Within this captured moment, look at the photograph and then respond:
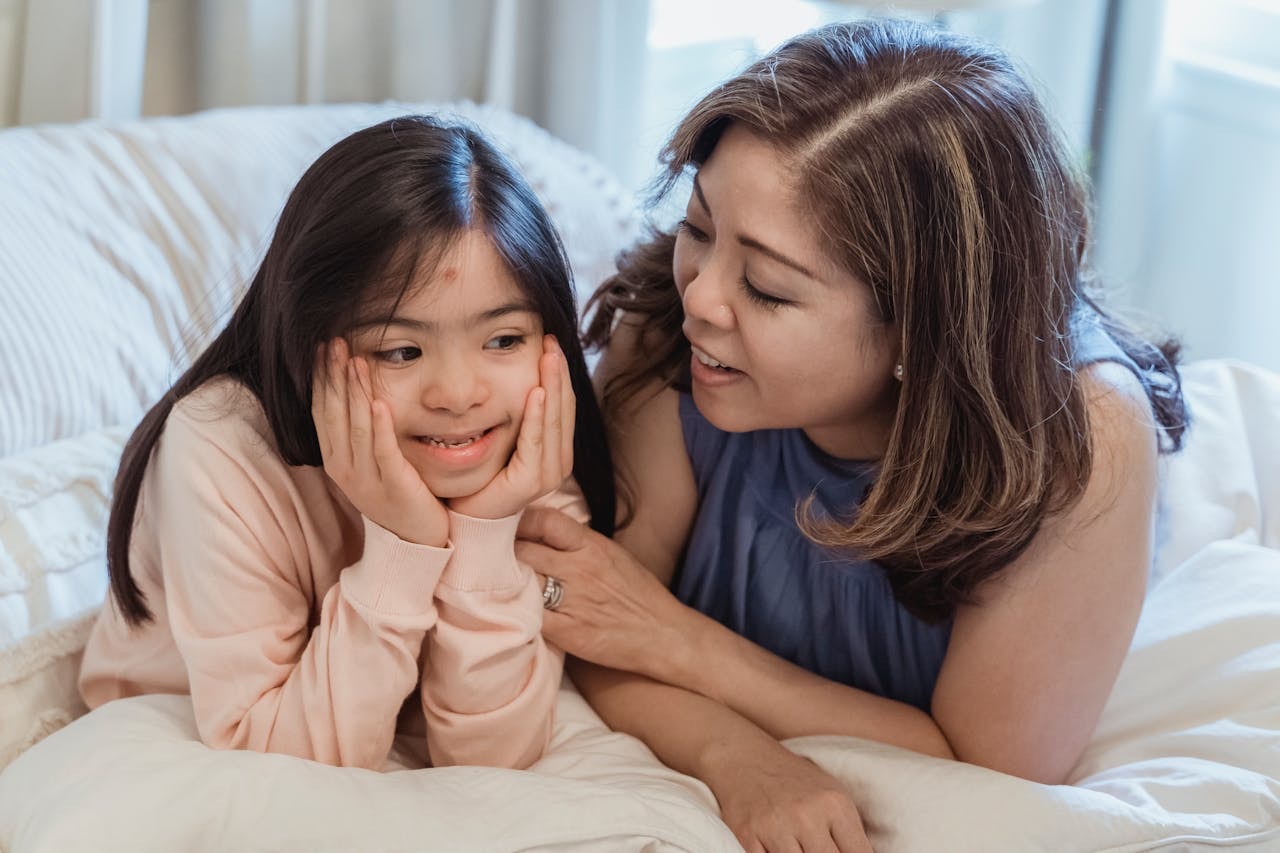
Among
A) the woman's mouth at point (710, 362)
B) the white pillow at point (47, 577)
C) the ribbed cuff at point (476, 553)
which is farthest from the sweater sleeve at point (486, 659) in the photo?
the white pillow at point (47, 577)

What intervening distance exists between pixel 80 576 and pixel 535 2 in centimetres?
146

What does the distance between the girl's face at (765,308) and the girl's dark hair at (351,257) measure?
0.12m

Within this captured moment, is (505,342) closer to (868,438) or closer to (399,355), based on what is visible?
(399,355)

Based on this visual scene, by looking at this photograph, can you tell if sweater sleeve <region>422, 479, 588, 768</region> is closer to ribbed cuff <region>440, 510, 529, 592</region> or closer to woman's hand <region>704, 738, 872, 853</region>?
ribbed cuff <region>440, 510, 529, 592</region>

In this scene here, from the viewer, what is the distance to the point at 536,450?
114cm

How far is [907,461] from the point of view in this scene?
119 centimetres

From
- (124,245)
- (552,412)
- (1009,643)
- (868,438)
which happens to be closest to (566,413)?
(552,412)

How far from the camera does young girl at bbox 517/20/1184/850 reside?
3.64 ft

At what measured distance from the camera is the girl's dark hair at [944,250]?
1099mm

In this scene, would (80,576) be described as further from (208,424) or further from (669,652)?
(669,652)

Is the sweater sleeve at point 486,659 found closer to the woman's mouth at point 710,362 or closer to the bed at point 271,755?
the bed at point 271,755

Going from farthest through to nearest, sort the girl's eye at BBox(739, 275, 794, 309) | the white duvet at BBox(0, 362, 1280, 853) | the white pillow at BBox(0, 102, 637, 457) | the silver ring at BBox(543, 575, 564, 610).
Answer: the white pillow at BBox(0, 102, 637, 457) → the silver ring at BBox(543, 575, 564, 610) → the girl's eye at BBox(739, 275, 794, 309) → the white duvet at BBox(0, 362, 1280, 853)

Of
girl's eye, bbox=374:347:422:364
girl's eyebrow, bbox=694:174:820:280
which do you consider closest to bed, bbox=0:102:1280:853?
girl's eye, bbox=374:347:422:364

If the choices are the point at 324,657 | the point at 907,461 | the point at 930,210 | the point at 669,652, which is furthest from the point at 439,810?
the point at 930,210
